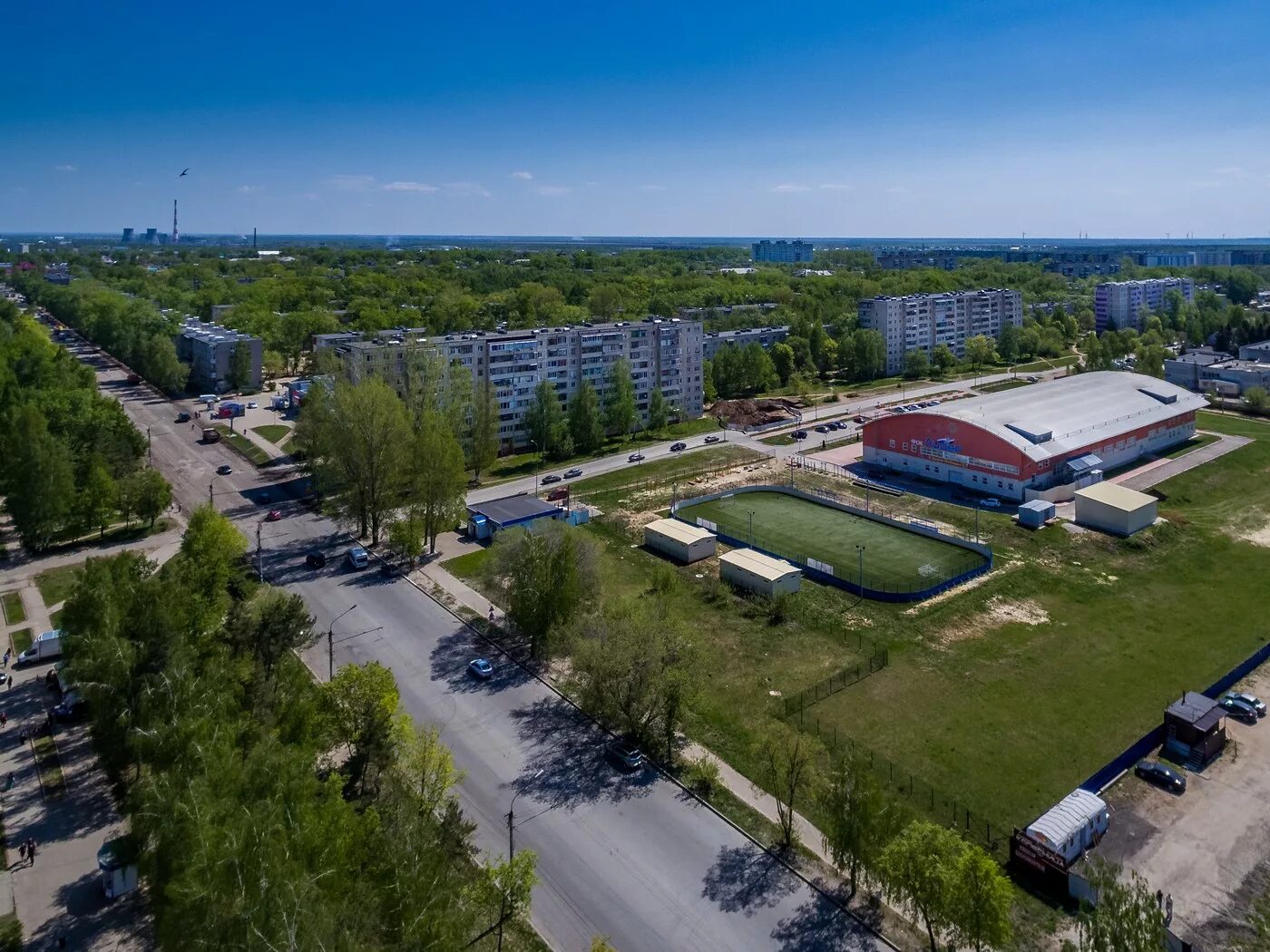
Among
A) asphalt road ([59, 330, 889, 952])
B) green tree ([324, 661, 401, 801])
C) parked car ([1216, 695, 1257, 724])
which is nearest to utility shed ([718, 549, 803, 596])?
asphalt road ([59, 330, 889, 952])

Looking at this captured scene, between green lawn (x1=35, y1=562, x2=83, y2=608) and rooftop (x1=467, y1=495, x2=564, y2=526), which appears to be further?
rooftop (x1=467, y1=495, x2=564, y2=526)

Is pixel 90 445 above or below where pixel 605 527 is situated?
above

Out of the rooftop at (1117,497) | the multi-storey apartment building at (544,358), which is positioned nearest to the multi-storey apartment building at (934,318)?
the multi-storey apartment building at (544,358)

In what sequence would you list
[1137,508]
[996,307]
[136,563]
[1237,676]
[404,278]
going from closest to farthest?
1. [136,563]
2. [1237,676]
3. [1137,508]
4. [996,307]
5. [404,278]

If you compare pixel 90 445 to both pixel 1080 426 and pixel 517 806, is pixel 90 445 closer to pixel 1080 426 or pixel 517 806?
pixel 517 806

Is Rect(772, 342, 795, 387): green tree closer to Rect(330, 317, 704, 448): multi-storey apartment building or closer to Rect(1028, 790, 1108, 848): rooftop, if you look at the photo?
Rect(330, 317, 704, 448): multi-storey apartment building

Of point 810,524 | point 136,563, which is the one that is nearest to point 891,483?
point 810,524
